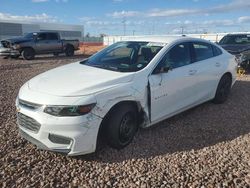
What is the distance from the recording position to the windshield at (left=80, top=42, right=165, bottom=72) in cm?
434

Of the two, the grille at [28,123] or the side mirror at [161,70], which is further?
the side mirror at [161,70]

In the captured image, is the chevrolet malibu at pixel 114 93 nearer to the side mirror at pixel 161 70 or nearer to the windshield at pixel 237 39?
the side mirror at pixel 161 70

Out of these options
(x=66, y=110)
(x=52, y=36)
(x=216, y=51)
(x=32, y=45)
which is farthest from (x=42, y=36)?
(x=66, y=110)

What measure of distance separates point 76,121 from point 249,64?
928 cm

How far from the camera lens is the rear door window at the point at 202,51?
5.37 metres

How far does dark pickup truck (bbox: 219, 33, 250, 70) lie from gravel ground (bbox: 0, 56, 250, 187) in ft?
19.9

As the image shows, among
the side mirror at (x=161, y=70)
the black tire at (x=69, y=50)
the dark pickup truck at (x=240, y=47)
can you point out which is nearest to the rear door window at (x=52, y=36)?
the black tire at (x=69, y=50)

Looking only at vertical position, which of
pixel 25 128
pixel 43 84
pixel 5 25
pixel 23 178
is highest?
pixel 5 25

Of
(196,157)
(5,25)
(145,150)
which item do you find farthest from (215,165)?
(5,25)

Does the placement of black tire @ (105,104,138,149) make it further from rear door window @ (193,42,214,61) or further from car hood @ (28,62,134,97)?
rear door window @ (193,42,214,61)

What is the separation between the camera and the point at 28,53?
18250 millimetres

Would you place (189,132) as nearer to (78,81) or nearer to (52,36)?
(78,81)

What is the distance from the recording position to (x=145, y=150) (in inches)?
160

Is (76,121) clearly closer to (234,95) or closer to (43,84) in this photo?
(43,84)
